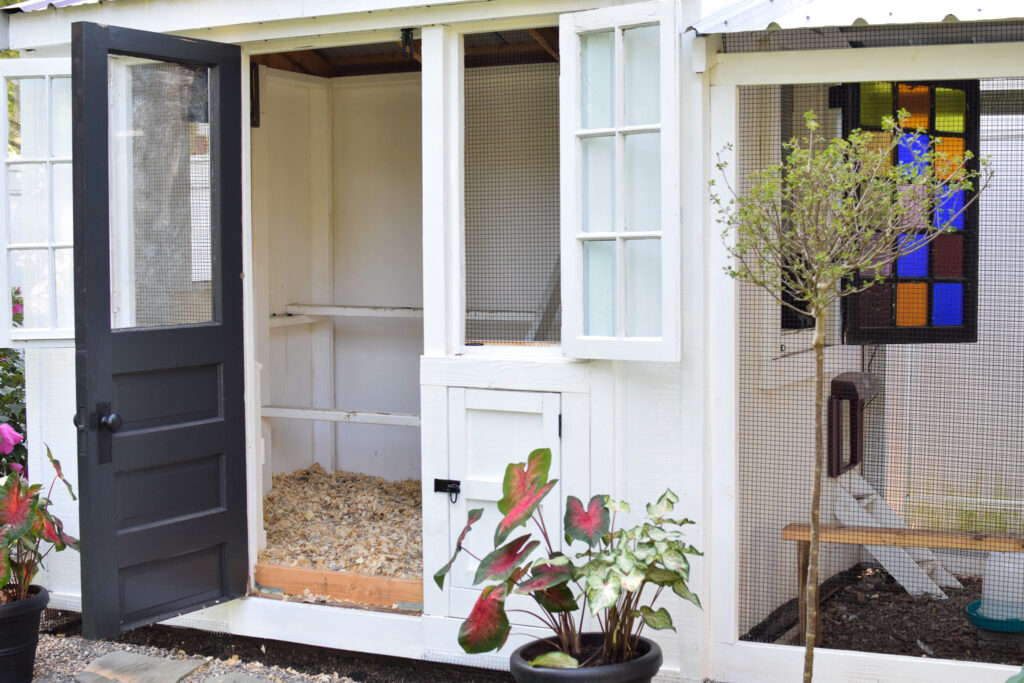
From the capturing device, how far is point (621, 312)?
11.3 feet

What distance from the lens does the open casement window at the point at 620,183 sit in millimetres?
3352

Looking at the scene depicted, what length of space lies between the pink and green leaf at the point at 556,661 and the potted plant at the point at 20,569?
1.98 metres

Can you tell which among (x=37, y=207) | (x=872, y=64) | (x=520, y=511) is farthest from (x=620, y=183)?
(x=37, y=207)

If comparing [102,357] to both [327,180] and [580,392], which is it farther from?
[327,180]

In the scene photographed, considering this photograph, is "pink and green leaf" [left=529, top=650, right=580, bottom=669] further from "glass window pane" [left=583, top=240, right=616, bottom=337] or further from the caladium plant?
the caladium plant

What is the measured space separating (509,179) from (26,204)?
6.59ft

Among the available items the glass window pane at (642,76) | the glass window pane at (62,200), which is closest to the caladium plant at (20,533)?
the glass window pane at (62,200)

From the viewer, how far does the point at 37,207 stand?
439cm

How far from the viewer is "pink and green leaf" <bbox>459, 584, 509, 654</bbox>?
120 inches

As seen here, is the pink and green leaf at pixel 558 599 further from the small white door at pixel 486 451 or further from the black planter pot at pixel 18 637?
the black planter pot at pixel 18 637

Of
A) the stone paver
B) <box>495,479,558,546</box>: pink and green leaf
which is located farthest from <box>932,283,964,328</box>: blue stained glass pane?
the stone paver

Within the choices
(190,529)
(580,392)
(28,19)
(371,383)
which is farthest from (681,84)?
(371,383)

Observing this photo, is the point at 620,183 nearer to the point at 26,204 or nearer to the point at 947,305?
the point at 947,305

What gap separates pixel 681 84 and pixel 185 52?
1836 millimetres
